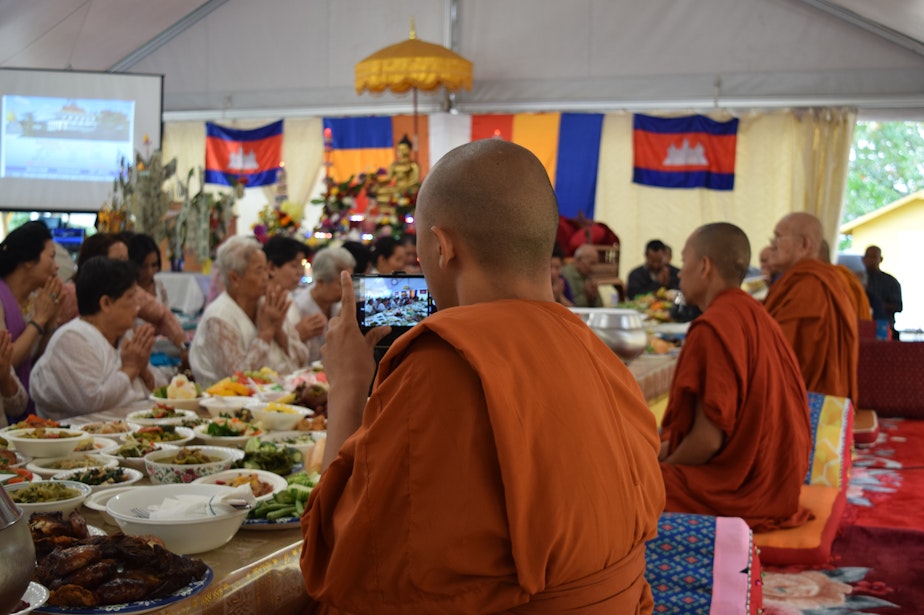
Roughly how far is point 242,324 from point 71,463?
219cm

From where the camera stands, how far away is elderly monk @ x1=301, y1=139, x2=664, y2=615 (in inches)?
49.3

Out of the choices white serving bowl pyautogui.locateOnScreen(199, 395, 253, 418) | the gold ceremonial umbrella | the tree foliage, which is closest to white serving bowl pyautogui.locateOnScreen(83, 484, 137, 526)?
white serving bowl pyautogui.locateOnScreen(199, 395, 253, 418)

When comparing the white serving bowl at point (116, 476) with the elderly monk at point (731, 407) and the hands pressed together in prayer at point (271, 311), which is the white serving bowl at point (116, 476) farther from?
the hands pressed together in prayer at point (271, 311)

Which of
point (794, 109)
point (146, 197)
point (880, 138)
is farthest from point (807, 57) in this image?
point (146, 197)

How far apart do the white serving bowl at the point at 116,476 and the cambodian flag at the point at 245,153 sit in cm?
959

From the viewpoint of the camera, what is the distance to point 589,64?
1045cm

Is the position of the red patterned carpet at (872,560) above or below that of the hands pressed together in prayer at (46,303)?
below

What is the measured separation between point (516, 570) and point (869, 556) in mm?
3039

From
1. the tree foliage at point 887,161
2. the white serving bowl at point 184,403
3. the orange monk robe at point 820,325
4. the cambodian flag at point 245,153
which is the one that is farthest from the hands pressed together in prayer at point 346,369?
the tree foliage at point 887,161

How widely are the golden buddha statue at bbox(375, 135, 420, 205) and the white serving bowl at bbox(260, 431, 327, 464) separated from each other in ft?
15.6

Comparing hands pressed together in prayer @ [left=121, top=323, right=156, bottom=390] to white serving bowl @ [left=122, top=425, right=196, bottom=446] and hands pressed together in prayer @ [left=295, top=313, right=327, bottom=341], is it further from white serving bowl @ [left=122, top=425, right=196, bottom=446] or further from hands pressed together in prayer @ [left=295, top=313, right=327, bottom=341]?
hands pressed together in prayer @ [left=295, top=313, right=327, bottom=341]

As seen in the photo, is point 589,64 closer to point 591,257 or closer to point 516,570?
point 591,257

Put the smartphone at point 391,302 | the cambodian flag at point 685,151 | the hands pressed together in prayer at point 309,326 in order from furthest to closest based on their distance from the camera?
the cambodian flag at point 685,151
the hands pressed together in prayer at point 309,326
the smartphone at point 391,302

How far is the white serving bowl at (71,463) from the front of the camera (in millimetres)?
2004
